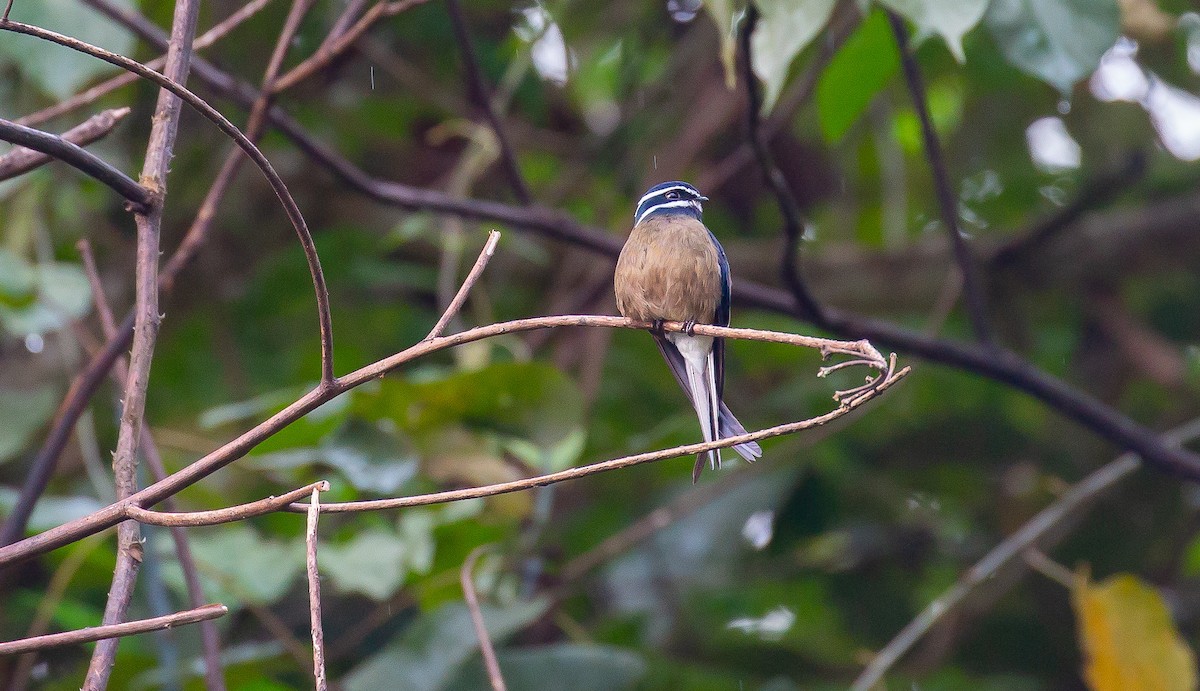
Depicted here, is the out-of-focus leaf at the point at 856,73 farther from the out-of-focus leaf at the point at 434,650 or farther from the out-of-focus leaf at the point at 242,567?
the out-of-focus leaf at the point at 242,567

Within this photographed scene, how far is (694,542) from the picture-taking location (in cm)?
503

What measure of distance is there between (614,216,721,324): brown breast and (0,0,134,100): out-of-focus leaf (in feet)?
5.08

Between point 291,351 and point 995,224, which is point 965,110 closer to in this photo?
point 995,224

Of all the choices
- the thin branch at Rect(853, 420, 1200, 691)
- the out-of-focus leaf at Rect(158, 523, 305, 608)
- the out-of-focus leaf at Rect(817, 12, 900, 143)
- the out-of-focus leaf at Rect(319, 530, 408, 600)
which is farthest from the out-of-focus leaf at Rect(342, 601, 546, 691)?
the out-of-focus leaf at Rect(817, 12, 900, 143)

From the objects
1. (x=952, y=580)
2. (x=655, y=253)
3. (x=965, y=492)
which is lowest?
(x=952, y=580)

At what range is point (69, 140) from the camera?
2080 millimetres

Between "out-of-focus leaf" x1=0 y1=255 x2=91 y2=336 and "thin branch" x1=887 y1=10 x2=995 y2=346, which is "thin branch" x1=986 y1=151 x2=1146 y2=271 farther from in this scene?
"out-of-focus leaf" x1=0 y1=255 x2=91 y2=336

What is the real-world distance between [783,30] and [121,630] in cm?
171

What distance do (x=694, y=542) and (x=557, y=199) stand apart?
6.67ft

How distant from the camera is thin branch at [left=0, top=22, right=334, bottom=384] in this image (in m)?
1.38

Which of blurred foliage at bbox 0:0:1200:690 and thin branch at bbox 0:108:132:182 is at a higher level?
thin branch at bbox 0:108:132:182

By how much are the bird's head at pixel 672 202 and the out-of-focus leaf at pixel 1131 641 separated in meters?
1.72

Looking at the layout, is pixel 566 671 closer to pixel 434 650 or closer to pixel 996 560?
pixel 434 650

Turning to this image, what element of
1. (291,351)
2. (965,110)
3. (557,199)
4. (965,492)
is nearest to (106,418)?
(291,351)
